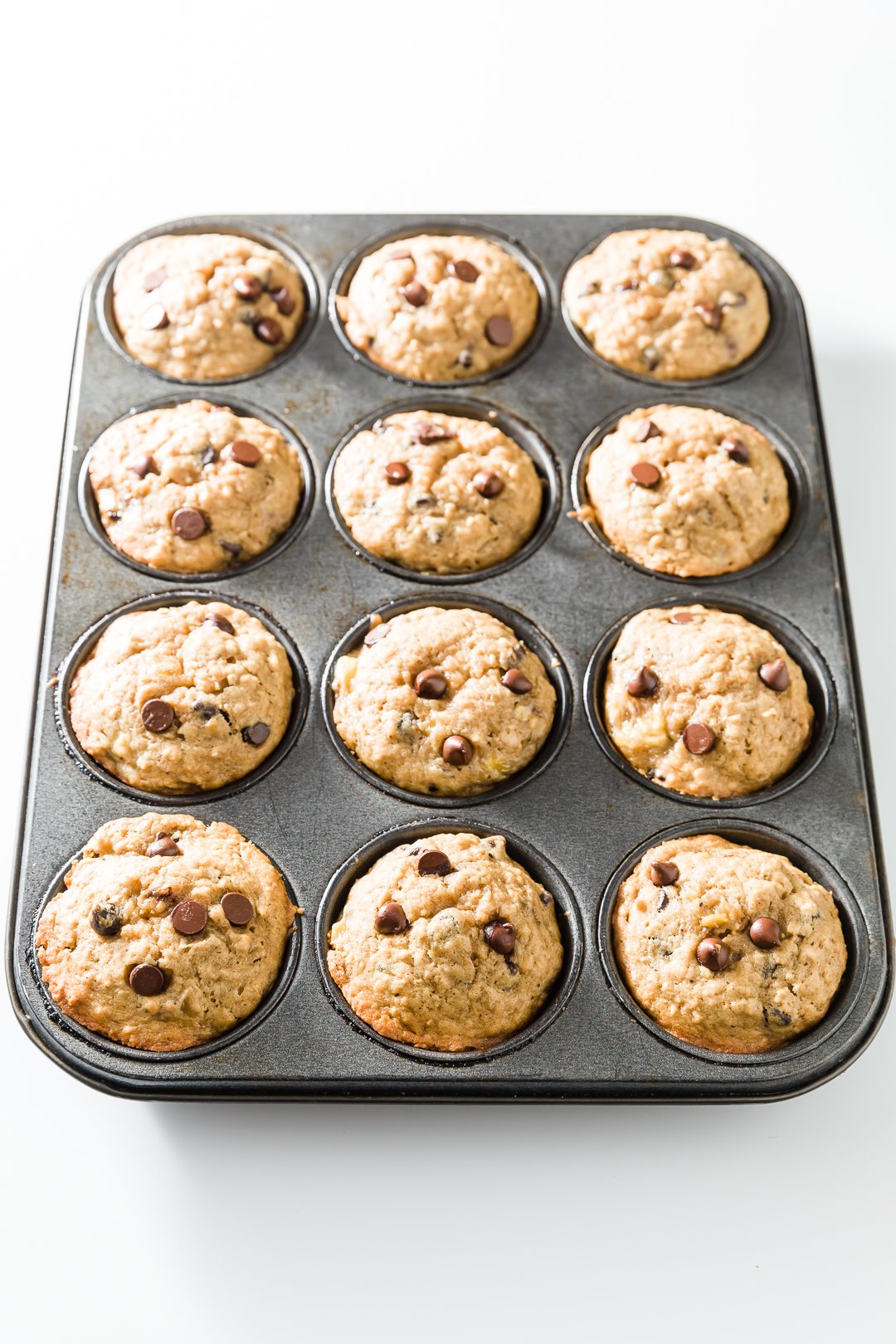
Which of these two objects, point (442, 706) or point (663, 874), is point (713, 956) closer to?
point (663, 874)

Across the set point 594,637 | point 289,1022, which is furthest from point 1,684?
point 594,637

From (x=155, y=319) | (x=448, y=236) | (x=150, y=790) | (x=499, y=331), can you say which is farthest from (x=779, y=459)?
(x=150, y=790)

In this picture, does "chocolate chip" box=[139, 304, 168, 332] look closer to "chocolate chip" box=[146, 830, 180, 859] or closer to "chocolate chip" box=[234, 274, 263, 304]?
"chocolate chip" box=[234, 274, 263, 304]

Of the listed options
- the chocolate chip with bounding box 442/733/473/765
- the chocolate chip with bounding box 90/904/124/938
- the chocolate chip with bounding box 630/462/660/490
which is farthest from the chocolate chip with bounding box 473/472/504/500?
the chocolate chip with bounding box 90/904/124/938

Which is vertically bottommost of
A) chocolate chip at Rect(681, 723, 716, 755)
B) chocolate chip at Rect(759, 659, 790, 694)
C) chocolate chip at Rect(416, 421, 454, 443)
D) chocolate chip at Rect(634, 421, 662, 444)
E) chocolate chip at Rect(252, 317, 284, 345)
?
chocolate chip at Rect(681, 723, 716, 755)

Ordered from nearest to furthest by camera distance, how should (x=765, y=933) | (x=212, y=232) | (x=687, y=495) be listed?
(x=765, y=933) → (x=687, y=495) → (x=212, y=232)

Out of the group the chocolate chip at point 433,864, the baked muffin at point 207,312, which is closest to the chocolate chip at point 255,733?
the chocolate chip at point 433,864
